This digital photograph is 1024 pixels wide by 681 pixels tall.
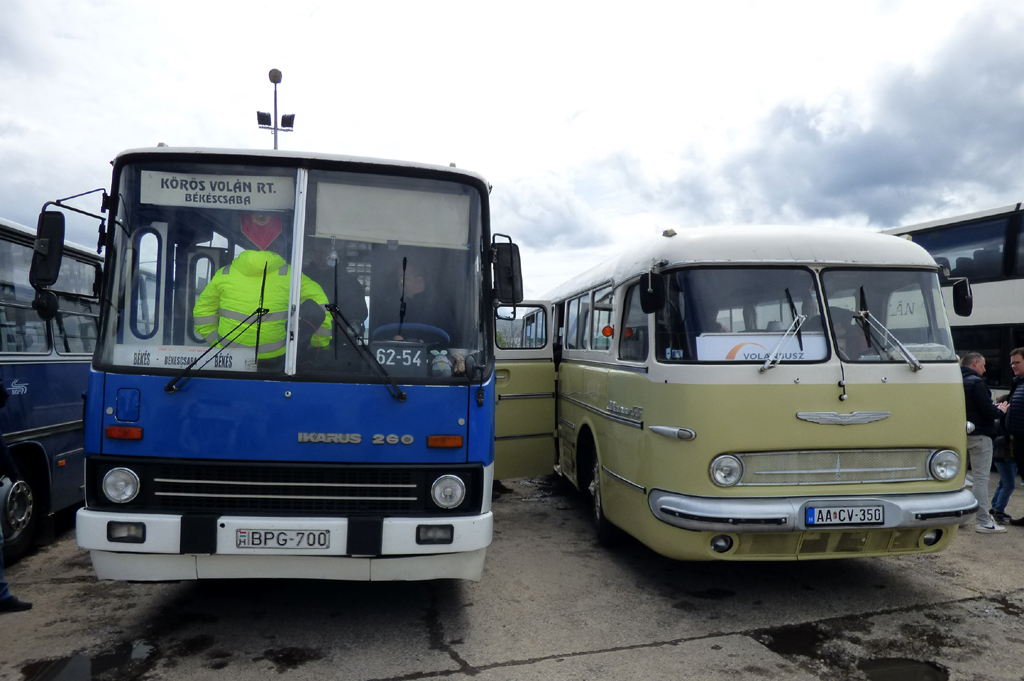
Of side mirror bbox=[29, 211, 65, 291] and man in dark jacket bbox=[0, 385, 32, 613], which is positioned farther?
man in dark jacket bbox=[0, 385, 32, 613]

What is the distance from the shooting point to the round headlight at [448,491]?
4387 millimetres

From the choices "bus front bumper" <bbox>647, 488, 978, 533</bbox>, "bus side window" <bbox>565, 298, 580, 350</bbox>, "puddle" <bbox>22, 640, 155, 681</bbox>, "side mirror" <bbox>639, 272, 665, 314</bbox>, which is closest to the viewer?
"puddle" <bbox>22, 640, 155, 681</bbox>

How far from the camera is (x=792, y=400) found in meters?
5.01

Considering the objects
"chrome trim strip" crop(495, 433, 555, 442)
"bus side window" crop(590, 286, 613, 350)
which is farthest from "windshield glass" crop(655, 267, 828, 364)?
"chrome trim strip" crop(495, 433, 555, 442)

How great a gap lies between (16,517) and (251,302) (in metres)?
3.50

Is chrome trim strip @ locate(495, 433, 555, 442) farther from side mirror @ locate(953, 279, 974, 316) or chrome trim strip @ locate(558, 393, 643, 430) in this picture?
side mirror @ locate(953, 279, 974, 316)

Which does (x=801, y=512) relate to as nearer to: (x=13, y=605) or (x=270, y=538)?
(x=270, y=538)

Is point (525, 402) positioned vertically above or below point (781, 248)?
below

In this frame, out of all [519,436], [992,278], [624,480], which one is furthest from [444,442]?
[992,278]

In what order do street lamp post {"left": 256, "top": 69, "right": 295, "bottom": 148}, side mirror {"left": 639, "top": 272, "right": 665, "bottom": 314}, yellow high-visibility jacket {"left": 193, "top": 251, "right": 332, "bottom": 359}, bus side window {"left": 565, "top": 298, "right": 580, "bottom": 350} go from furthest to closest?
street lamp post {"left": 256, "top": 69, "right": 295, "bottom": 148} < bus side window {"left": 565, "top": 298, "right": 580, "bottom": 350} < side mirror {"left": 639, "top": 272, "right": 665, "bottom": 314} < yellow high-visibility jacket {"left": 193, "top": 251, "right": 332, "bottom": 359}

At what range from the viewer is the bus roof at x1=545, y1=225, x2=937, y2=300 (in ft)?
17.4

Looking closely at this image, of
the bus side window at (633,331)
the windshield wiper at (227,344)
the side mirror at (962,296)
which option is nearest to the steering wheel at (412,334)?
the windshield wiper at (227,344)

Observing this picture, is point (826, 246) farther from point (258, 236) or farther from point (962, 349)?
point (962, 349)

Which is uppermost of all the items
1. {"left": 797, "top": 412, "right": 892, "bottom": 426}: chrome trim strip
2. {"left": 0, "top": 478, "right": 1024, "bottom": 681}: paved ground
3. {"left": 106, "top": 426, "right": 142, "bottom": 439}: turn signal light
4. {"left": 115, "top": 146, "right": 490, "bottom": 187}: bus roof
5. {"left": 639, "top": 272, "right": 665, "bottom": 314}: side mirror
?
{"left": 115, "top": 146, "right": 490, "bottom": 187}: bus roof
